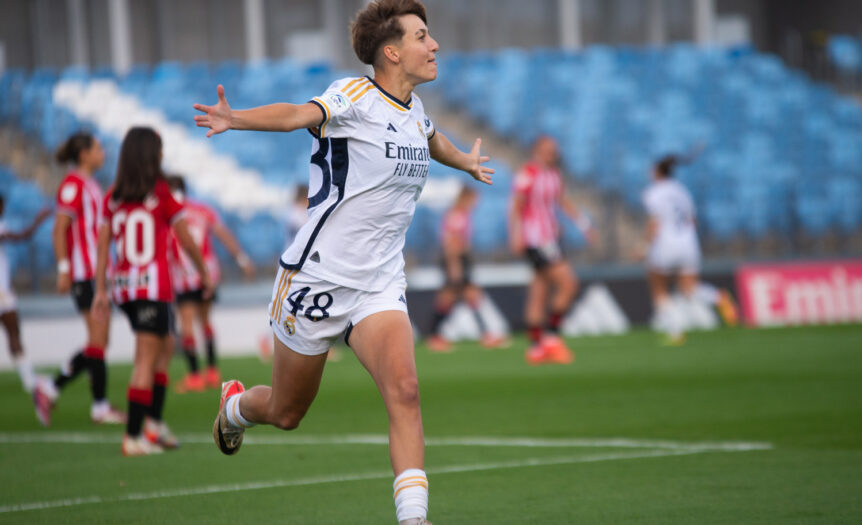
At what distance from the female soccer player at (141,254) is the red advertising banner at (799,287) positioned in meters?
13.2

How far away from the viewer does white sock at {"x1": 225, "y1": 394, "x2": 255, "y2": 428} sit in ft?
19.7

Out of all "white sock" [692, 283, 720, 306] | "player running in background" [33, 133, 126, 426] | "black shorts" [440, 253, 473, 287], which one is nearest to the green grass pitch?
"player running in background" [33, 133, 126, 426]

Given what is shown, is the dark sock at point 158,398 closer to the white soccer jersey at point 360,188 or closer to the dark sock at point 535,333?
the white soccer jersey at point 360,188

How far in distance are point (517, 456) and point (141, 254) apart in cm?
291

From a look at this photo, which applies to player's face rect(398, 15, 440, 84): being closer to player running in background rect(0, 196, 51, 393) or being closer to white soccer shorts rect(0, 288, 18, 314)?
player running in background rect(0, 196, 51, 393)

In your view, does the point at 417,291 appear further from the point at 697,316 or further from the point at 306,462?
the point at 306,462

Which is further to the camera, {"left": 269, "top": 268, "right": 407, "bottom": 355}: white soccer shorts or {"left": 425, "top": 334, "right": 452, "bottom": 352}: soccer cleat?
{"left": 425, "top": 334, "right": 452, "bottom": 352}: soccer cleat

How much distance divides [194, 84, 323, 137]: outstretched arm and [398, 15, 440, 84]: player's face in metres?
0.70

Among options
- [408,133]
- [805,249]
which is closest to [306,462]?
[408,133]

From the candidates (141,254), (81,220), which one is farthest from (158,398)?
(81,220)

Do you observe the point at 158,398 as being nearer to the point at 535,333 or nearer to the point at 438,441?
the point at 438,441

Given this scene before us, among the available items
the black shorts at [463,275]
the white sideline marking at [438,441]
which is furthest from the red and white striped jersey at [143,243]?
the black shorts at [463,275]

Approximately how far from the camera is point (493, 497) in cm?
638

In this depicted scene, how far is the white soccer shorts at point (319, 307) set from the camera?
5.20 m
